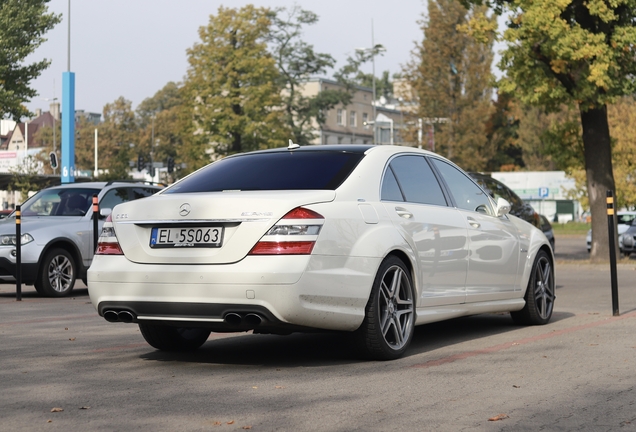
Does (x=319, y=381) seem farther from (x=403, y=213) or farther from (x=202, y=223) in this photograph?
(x=403, y=213)

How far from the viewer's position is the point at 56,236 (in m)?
14.3

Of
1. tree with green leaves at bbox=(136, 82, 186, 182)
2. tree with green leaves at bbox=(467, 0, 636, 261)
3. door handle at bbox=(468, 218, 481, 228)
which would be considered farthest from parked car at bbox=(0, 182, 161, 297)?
tree with green leaves at bbox=(136, 82, 186, 182)

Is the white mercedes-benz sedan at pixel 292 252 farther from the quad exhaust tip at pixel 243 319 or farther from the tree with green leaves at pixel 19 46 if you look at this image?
the tree with green leaves at pixel 19 46

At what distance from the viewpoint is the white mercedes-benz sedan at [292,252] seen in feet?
21.9

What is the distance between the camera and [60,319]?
10.7m

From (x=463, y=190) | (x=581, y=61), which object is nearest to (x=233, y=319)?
(x=463, y=190)

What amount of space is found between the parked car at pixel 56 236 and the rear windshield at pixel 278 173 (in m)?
6.73

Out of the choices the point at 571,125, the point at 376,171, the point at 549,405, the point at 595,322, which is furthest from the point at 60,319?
the point at 571,125

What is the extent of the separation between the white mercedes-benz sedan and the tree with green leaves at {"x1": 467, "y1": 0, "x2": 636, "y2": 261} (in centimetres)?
1289

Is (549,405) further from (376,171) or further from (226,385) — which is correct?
(376,171)

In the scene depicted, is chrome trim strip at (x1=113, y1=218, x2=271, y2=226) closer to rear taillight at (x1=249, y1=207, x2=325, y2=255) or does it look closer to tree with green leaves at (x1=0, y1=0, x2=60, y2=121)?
rear taillight at (x1=249, y1=207, x2=325, y2=255)

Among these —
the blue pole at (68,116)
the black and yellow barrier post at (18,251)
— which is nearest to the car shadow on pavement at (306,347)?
the black and yellow barrier post at (18,251)

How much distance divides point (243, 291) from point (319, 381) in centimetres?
75

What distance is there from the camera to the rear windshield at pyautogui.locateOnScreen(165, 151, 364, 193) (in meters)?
7.36
